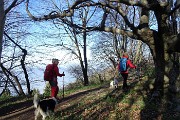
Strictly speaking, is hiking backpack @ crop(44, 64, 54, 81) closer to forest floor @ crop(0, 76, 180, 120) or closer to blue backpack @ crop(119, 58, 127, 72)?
forest floor @ crop(0, 76, 180, 120)

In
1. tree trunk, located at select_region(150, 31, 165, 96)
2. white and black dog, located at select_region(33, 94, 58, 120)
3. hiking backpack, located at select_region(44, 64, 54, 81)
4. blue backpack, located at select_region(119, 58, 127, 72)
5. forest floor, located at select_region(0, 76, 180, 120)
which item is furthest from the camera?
blue backpack, located at select_region(119, 58, 127, 72)

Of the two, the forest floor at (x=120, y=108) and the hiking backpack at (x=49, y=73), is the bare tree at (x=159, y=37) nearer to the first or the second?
the forest floor at (x=120, y=108)

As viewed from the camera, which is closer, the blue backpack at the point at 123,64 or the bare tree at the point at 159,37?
the bare tree at the point at 159,37

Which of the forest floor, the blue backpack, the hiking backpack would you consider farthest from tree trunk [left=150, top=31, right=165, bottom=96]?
the hiking backpack

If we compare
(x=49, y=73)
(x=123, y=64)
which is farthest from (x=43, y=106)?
(x=123, y=64)

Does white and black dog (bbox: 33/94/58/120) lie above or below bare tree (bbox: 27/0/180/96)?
below

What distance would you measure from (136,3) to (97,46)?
34.5m

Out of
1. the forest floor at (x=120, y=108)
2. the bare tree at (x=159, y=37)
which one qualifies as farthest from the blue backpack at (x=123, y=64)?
the bare tree at (x=159, y=37)

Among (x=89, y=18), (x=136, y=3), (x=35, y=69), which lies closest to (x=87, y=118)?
(x=136, y=3)

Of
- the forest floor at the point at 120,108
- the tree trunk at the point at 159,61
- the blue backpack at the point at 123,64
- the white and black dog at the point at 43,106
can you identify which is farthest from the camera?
the blue backpack at the point at 123,64

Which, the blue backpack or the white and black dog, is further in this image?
the blue backpack

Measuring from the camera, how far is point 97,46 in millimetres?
44406

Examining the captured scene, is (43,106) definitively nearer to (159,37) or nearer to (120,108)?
(120,108)

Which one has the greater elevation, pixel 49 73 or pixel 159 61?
pixel 159 61
